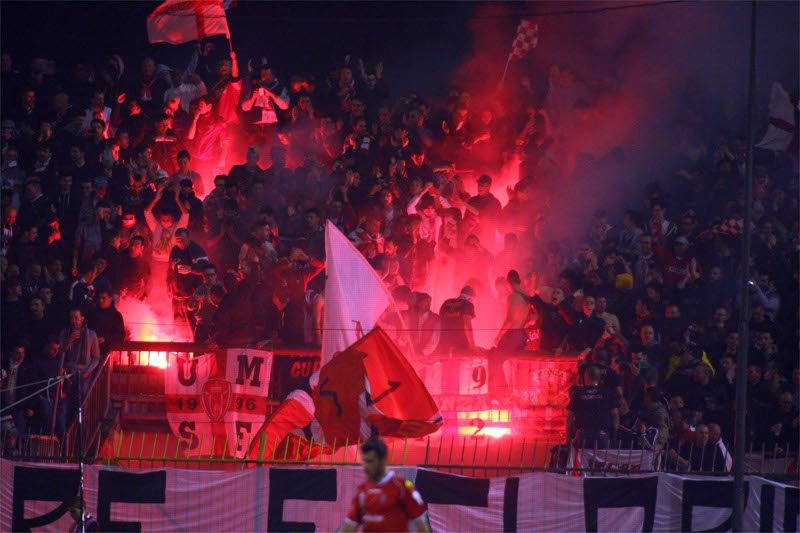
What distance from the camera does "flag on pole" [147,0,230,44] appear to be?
19953mm

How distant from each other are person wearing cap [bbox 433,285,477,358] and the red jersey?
6.74 metres

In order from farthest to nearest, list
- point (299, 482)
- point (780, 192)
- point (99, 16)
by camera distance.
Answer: point (99, 16) < point (780, 192) < point (299, 482)

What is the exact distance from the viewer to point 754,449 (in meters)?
15.4

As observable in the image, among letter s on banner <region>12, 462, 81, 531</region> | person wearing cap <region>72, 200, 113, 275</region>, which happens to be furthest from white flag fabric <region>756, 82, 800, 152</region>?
letter s on banner <region>12, 462, 81, 531</region>

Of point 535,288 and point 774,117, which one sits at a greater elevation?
point 774,117

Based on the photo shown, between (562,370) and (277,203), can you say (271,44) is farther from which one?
(562,370)

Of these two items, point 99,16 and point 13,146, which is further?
point 99,16

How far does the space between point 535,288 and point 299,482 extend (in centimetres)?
522

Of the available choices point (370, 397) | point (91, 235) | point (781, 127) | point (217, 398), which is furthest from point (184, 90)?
point (781, 127)

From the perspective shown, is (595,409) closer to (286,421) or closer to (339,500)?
(339,500)

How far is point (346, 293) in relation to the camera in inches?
570

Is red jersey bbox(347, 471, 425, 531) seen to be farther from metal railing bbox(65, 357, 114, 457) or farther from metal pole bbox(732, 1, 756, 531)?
metal railing bbox(65, 357, 114, 457)

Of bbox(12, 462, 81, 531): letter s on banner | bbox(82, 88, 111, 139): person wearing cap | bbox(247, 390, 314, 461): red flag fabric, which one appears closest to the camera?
bbox(12, 462, 81, 531): letter s on banner

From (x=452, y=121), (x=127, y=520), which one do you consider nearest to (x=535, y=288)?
(x=452, y=121)
